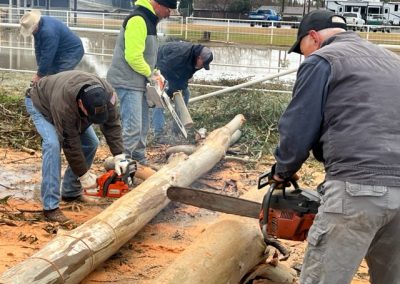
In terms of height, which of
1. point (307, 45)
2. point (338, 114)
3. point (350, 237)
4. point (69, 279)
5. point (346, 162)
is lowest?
point (69, 279)

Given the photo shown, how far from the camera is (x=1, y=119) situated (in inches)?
311

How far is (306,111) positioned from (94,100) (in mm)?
2186

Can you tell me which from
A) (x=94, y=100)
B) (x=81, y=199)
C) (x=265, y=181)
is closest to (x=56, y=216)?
(x=81, y=199)

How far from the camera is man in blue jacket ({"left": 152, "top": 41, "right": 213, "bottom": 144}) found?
7.71 metres

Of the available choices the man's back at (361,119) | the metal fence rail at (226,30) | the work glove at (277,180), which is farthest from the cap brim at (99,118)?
the metal fence rail at (226,30)

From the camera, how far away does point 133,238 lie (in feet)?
15.3

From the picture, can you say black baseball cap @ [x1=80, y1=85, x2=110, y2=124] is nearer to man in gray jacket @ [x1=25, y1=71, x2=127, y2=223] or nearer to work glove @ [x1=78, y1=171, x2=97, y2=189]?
man in gray jacket @ [x1=25, y1=71, x2=127, y2=223]

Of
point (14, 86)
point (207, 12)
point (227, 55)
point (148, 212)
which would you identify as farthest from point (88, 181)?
point (207, 12)

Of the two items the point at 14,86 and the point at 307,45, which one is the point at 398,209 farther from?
the point at 14,86

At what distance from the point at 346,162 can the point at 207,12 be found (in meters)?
44.0

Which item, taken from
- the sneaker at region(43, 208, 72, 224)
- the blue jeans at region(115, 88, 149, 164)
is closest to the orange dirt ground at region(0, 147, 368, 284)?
the sneaker at region(43, 208, 72, 224)

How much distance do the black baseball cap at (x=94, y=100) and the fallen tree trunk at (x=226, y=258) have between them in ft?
4.53

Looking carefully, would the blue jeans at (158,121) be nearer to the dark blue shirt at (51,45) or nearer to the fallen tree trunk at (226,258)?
the dark blue shirt at (51,45)

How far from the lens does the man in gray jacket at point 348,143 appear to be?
8.54ft
